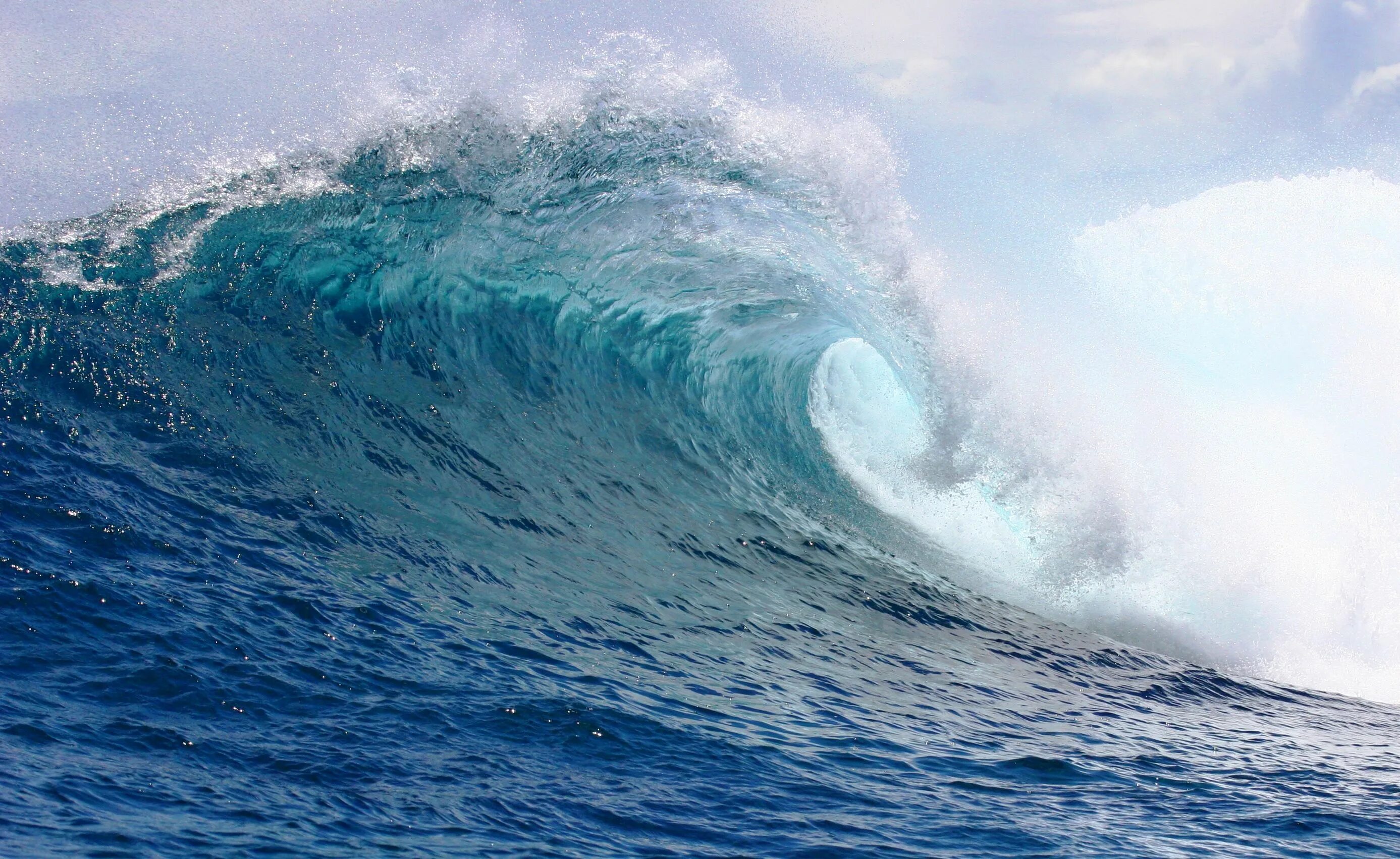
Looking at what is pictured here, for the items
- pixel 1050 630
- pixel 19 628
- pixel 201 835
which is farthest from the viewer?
pixel 1050 630

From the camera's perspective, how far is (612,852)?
3.61 meters

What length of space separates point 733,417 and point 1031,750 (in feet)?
20.5

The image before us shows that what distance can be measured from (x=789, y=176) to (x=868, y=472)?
3.40 meters

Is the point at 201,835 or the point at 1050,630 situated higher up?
the point at 1050,630

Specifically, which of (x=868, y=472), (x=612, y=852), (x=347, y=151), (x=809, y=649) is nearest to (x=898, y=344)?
(x=868, y=472)

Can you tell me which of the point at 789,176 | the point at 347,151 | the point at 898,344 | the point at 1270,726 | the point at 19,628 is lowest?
the point at 19,628

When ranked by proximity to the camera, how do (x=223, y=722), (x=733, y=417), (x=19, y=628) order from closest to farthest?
(x=223, y=722), (x=19, y=628), (x=733, y=417)

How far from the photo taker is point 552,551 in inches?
283

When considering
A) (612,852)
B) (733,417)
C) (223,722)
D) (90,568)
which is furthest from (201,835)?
(733,417)

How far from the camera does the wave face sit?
4.00 meters

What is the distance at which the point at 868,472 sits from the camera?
10992mm

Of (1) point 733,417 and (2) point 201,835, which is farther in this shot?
(1) point 733,417

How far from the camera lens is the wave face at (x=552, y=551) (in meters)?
4.00

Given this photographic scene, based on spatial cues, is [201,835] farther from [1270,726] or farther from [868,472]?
[868,472]
